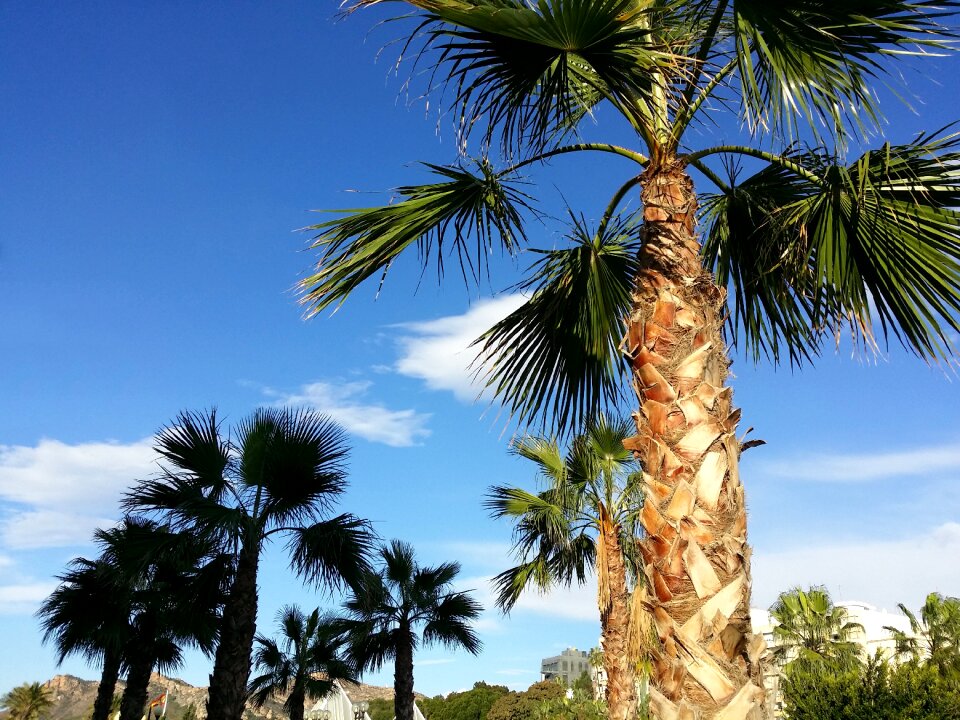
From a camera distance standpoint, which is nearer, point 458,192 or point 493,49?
point 493,49

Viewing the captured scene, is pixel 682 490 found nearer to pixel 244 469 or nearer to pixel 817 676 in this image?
pixel 244 469

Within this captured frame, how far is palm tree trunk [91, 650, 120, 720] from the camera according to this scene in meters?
17.1

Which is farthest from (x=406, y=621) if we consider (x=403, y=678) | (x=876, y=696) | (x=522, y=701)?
(x=522, y=701)

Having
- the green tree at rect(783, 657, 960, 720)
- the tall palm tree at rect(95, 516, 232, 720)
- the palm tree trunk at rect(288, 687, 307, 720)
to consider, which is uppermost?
the tall palm tree at rect(95, 516, 232, 720)

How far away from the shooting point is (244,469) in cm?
1145

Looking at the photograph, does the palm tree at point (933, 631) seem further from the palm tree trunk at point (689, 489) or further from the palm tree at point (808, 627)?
the palm tree trunk at point (689, 489)

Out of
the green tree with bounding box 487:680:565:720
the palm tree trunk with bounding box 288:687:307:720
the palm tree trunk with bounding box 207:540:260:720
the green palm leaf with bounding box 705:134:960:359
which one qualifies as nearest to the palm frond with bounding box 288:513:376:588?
the palm tree trunk with bounding box 207:540:260:720

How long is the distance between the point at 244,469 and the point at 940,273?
967cm

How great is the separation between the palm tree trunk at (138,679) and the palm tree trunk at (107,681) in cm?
32

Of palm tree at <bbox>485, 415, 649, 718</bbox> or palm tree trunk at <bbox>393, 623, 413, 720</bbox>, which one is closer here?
palm tree at <bbox>485, 415, 649, 718</bbox>

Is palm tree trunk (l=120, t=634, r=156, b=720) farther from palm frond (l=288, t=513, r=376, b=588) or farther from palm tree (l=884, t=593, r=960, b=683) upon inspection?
palm tree (l=884, t=593, r=960, b=683)

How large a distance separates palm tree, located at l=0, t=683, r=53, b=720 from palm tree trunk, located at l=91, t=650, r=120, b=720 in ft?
114

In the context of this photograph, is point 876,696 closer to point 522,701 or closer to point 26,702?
point 522,701

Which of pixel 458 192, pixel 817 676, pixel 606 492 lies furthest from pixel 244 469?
A: pixel 817 676
